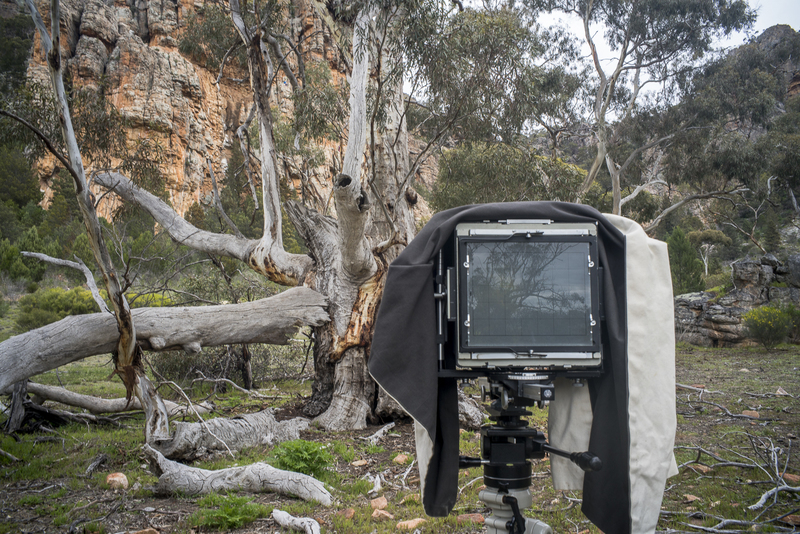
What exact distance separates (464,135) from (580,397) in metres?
7.37

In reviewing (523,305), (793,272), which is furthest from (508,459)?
(793,272)

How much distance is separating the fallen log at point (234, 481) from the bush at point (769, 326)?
39.8ft

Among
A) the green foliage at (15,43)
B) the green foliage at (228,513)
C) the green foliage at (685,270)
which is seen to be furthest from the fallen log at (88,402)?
the green foliage at (15,43)

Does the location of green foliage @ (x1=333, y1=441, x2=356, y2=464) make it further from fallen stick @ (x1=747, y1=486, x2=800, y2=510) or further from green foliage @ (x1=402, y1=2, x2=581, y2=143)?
green foliage @ (x1=402, y1=2, x2=581, y2=143)

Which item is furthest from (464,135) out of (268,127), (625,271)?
(625,271)

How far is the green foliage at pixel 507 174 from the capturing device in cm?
962

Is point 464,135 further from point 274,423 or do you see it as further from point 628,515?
point 628,515

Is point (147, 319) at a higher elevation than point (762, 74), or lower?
lower

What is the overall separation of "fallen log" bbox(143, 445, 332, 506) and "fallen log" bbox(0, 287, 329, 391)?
1502 mm

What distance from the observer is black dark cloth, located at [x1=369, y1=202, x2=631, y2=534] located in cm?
162

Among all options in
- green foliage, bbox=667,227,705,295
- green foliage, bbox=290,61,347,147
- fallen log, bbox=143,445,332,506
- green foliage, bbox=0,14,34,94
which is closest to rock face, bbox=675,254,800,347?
green foliage, bbox=667,227,705,295

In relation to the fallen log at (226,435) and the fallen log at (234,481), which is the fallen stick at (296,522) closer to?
the fallen log at (234,481)

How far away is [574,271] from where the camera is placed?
162cm

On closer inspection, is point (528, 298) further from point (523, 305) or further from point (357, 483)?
point (357, 483)
